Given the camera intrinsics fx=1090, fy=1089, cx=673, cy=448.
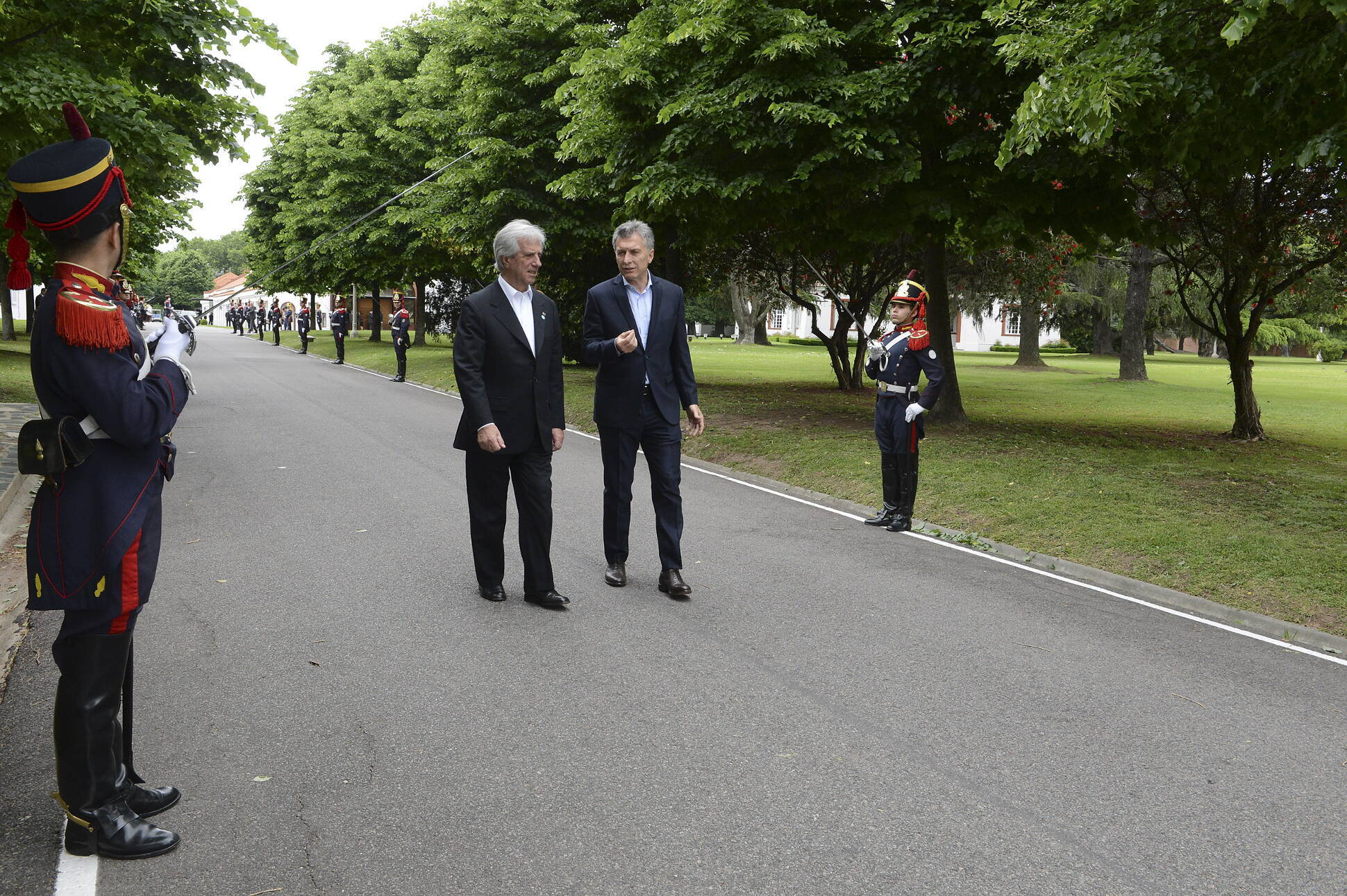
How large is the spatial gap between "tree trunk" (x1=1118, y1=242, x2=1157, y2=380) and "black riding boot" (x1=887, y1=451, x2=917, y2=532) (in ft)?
85.6

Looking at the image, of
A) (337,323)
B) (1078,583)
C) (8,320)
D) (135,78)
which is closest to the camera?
(1078,583)

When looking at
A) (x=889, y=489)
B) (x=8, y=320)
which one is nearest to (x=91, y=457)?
(x=889, y=489)

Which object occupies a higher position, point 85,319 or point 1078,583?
point 85,319

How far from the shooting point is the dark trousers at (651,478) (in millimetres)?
6699

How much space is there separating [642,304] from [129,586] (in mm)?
3944

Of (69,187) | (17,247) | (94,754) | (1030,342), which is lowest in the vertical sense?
(94,754)

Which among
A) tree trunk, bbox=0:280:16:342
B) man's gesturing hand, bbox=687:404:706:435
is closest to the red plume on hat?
man's gesturing hand, bbox=687:404:706:435

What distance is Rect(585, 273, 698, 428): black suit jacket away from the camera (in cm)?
671

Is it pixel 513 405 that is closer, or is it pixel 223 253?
pixel 513 405

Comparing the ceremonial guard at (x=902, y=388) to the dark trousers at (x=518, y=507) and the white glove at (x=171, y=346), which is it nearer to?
the dark trousers at (x=518, y=507)

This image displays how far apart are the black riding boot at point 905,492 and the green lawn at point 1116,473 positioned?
61 cm

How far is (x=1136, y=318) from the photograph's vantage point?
34.4 meters

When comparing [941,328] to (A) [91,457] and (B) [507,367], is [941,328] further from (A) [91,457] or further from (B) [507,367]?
(A) [91,457]

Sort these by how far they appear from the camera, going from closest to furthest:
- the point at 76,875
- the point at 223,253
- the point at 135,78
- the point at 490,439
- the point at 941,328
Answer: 1. the point at 76,875
2. the point at 490,439
3. the point at 135,78
4. the point at 941,328
5. the point at 223,253
